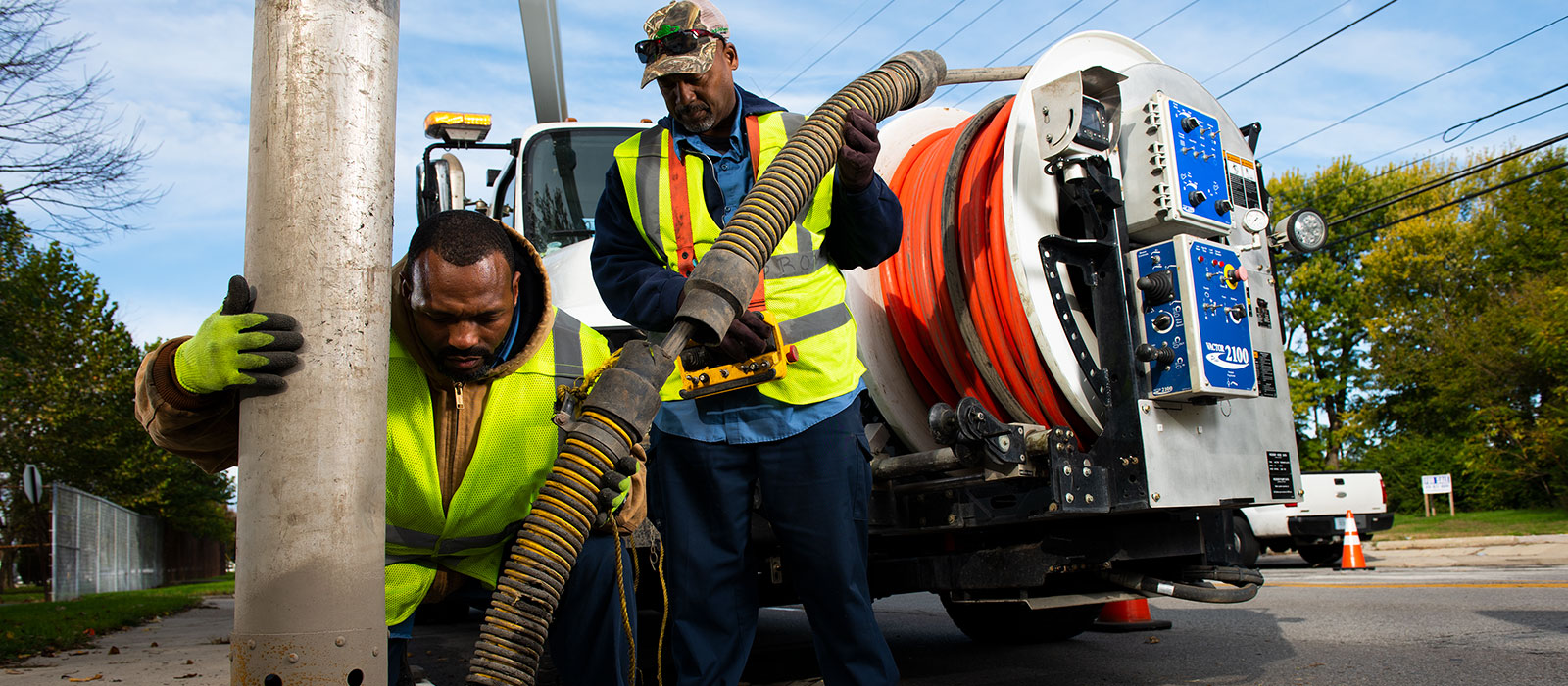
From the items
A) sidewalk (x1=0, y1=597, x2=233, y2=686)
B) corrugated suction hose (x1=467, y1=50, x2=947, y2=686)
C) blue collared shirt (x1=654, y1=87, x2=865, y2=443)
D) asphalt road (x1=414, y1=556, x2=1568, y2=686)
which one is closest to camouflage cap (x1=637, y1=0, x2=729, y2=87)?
Result: blue collared shirt (x1=654, y1=87, x2=865, y2=443)

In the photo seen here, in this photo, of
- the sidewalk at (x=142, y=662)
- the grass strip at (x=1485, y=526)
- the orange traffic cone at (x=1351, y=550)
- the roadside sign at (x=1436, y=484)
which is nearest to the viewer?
the sidewalk at (x=142, y=662)

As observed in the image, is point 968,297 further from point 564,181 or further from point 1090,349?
point 564,181

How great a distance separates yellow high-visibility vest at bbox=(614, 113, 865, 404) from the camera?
3.15 meters

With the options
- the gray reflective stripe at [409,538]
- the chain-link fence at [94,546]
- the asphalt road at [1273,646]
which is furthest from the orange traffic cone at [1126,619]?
the chain-link fence at [94,546]

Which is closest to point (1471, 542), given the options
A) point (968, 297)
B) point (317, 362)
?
→ point (968, 297)

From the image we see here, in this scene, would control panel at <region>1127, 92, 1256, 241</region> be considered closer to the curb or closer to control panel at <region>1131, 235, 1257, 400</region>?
control panel at <region>1131, 235, 1257, 400</region>

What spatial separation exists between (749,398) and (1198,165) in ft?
7.19

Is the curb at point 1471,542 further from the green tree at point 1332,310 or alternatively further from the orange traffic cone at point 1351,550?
the green tree at point 1332,310

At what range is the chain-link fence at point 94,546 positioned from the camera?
749 inches

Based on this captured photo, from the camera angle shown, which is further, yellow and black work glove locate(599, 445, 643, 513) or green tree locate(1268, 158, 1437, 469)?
green tree locate(1268, 158, 1437, 469)

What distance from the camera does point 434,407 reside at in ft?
9.22

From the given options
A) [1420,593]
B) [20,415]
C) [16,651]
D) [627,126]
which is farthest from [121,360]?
[1420,593]

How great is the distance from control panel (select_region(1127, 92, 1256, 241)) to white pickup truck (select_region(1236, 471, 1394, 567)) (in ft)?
34.0

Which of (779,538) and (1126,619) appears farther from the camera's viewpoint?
(1126,619)
